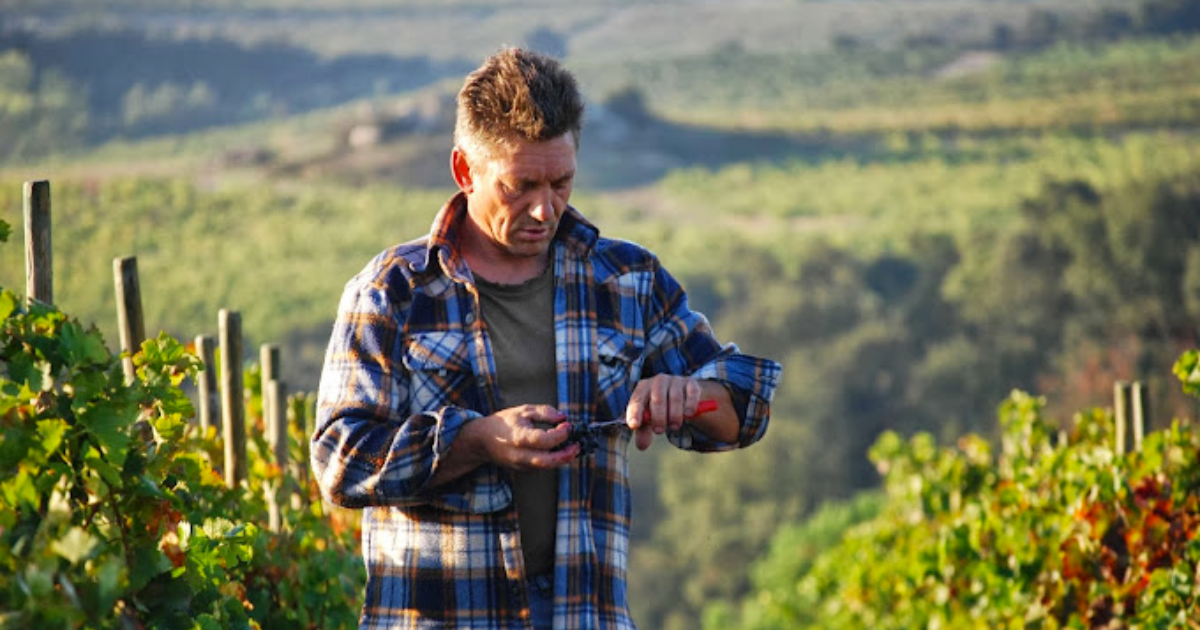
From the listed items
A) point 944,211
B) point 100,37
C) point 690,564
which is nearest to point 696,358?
point 690,564

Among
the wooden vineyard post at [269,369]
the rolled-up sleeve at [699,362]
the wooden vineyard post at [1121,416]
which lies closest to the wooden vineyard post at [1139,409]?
the wooden vineyard post at [1121,416]

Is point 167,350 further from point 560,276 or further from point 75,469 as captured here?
point 560,276

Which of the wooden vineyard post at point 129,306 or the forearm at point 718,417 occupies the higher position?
the wooden vineyard post at point 129,306

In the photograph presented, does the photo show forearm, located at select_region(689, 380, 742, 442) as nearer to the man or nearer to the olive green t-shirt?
the man

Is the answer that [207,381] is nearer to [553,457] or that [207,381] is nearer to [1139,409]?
[553,457]

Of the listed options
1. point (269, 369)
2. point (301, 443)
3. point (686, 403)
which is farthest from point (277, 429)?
point (686, 403)

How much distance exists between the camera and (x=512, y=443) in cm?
266

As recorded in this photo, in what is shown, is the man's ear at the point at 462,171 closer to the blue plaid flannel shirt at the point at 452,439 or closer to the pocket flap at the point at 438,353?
the blue plaid flannel shirt at the point at 452,439

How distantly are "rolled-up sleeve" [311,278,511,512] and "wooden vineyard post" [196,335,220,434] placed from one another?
2.02m

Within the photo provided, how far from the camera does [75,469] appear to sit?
2611 millimetres

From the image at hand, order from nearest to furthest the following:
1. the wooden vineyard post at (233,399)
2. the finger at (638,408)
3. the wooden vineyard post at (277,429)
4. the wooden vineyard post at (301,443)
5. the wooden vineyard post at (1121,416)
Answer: the finger at (638,408)
the wooden vineyard post at (233,399)
the wooden vineyard post at (277,429)
the wooden vineyard post at (301,443)
the wooden vineyard post at (1121,416)

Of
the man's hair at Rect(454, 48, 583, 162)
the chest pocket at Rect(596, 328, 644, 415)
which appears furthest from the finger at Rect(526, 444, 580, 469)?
the man's hair at Rect(454, 48, 583, 162)

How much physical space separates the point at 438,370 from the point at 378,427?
0.47 feet

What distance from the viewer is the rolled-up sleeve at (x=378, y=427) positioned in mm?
2725
